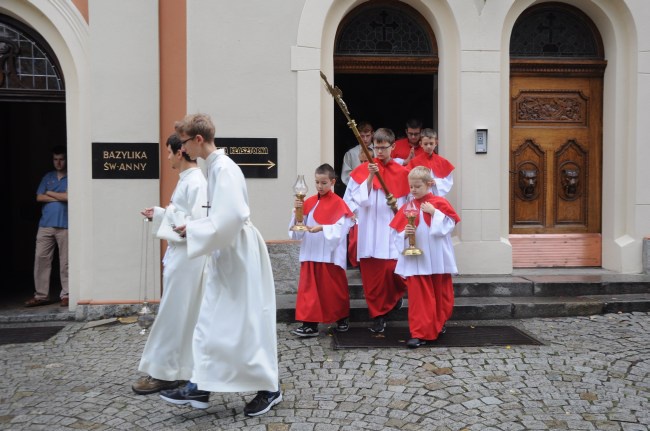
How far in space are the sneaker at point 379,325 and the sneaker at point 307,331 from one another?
598 millimetres

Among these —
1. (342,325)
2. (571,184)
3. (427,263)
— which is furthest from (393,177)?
(571,184)

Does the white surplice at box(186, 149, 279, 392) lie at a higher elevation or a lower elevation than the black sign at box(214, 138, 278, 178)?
lower

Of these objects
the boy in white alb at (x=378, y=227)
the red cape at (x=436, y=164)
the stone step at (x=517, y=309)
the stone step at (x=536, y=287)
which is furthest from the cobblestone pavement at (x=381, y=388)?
the red cape at (x=436, y=164)

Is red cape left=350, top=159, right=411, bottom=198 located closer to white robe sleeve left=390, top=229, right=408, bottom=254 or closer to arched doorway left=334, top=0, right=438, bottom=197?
white robe sleeve left=390, top=229, right=408, bottom=254

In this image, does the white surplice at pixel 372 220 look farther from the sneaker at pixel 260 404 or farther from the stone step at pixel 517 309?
the sneaker at pixel 260 404

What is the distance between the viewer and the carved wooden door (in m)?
8.70

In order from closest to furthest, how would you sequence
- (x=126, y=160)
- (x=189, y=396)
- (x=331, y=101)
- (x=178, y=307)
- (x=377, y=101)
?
(x=189, y=396) → (x=178, y=307) → (x=126, y=160) → (x=331, y=101) → (x=377, y=101)

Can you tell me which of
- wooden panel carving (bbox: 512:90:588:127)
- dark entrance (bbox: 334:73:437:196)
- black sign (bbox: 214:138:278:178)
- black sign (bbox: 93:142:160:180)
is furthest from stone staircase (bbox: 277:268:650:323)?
dark entrance (bbox: 334:73:437:196)

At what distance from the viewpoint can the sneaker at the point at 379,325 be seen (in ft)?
22.0

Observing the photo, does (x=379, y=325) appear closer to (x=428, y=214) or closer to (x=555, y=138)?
(x=428, y=214)

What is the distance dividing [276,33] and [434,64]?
2144mm

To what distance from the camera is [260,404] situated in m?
4.52

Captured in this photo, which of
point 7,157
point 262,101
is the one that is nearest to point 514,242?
point 262,101

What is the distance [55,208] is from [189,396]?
4782 millimetres
